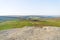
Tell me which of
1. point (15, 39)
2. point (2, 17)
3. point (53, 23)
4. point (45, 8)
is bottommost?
point (15, 39)

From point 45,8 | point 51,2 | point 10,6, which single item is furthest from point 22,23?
point 51,2

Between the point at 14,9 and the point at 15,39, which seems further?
the point at 14,9

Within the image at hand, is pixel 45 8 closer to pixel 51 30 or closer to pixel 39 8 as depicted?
pixel 39 8

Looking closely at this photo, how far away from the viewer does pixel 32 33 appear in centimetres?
181

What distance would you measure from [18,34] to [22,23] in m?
0.19

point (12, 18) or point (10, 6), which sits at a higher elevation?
point (10, 6)

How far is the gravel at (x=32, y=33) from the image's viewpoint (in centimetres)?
174

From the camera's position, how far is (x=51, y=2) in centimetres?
193

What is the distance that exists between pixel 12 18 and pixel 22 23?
0.19m

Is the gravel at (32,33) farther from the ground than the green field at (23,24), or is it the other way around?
the green field at (23,24)

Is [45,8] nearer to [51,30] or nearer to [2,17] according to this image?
[51,30]

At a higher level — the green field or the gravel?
the green field

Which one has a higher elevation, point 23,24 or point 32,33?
point 23,24

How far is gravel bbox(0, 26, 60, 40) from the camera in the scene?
1.74 m
